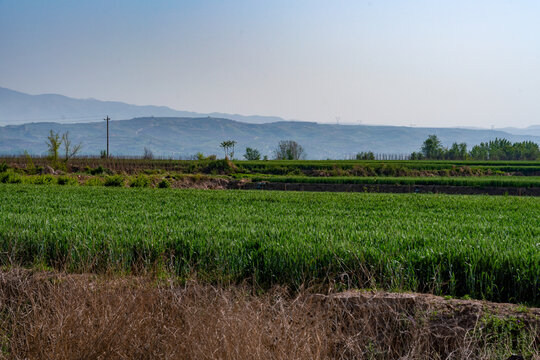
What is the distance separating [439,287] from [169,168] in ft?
179

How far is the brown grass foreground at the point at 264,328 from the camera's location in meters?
5.45

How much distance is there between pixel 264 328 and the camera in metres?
5.62

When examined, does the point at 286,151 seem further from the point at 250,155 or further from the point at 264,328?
the point at 264,328

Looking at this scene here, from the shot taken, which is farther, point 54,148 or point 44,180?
point 54,148

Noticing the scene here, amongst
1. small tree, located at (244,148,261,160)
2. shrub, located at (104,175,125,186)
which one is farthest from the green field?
small tree, located at (244,148,261,160)

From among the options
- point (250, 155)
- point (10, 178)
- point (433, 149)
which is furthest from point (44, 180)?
point (433, 149)

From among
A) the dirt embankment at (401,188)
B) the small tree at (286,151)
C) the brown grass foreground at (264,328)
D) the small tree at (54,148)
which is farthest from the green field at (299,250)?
the small tree at (286,151)

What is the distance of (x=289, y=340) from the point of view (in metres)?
5.57

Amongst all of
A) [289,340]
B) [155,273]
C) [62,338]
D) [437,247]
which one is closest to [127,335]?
[62,338]

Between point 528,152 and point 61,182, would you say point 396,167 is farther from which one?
point 528,152

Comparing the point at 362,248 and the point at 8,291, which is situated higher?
the point at 362,248

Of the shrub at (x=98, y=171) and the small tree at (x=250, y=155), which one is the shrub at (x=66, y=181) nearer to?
the shrub at (x=98, y=171)

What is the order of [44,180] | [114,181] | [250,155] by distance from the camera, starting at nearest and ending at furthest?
[44,180] → [114,181] → [250,155]

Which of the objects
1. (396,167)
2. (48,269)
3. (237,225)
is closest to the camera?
(48,269)
